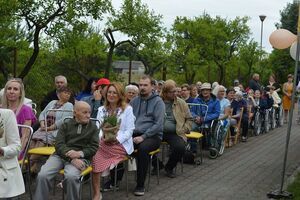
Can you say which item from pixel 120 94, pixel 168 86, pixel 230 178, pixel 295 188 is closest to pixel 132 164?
pixel 120 94

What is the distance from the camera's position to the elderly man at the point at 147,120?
266 inches

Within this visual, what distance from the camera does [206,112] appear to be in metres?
9.76

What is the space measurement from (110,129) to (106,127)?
73 mm

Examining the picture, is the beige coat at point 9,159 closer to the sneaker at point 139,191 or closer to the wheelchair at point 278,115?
the sneaker at point 139,191

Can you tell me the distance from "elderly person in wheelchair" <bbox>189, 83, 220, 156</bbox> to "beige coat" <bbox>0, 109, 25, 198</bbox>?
5595 millimetres

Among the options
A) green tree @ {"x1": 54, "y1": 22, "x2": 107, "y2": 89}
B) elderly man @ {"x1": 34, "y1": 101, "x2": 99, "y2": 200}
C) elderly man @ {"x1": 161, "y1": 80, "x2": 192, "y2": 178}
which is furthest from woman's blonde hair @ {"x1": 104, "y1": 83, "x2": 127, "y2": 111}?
green tree @ {"x1": 54, "y1": 22, "x2": 107, "y2": 89}

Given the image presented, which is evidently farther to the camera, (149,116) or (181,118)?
(181,118)

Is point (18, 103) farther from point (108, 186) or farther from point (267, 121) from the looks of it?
point (267, 121)

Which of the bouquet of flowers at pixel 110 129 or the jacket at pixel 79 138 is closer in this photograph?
the jacket at pixel 79 138

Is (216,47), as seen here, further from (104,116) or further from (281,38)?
(104,116)

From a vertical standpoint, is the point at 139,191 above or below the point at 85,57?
below

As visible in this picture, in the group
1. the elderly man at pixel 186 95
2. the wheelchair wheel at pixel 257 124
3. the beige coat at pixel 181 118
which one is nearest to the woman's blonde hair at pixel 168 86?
the beige coat at pixel 181 118

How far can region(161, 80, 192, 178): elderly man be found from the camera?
767 cm

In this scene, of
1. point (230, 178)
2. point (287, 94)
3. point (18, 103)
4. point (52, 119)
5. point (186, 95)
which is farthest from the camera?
point (287, 94)
